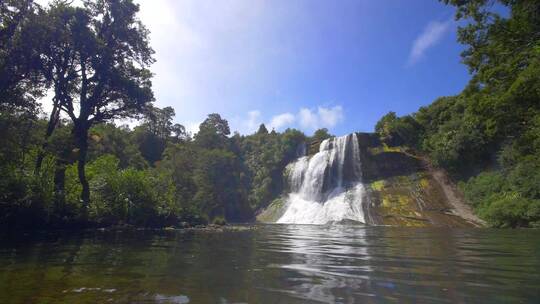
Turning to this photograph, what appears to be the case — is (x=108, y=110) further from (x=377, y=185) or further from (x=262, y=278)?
(x=377, y=185)

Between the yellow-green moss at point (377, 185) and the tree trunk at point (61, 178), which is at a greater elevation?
the yellow-green moss at point (377, 185)

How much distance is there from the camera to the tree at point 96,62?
1912 centimetres

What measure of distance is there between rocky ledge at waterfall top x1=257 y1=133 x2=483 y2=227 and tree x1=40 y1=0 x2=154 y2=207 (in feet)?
75.8

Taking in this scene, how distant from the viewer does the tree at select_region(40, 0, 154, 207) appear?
1912 cm

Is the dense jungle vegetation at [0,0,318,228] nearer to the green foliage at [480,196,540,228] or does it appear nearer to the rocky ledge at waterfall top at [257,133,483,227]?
the rocky ledge at waterfall top at [257,133,483,227]

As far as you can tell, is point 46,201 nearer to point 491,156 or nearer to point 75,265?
A: point 75,265

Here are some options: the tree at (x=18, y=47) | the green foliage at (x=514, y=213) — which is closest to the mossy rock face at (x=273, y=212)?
the green foliage at (x=514, y=213)

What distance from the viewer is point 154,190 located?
77.2 feet

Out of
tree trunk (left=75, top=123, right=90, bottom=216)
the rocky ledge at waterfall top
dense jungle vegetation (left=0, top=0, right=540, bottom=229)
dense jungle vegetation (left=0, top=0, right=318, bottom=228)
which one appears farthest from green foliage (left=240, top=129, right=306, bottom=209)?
tree trunk (left=75, top=123, right=90, bottom=216)

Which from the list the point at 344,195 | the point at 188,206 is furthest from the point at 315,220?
the point at 188,206

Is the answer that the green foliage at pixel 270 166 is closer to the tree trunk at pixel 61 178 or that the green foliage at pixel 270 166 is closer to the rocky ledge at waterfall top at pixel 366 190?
the rocky ledge at waterfall top at pixel 366 190

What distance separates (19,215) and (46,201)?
1057 millimetres

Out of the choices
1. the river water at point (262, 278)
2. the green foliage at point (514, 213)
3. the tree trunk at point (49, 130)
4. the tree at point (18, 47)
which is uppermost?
the tree at point (18, 47)

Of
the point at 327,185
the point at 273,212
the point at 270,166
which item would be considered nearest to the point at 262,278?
the point at 327,185
